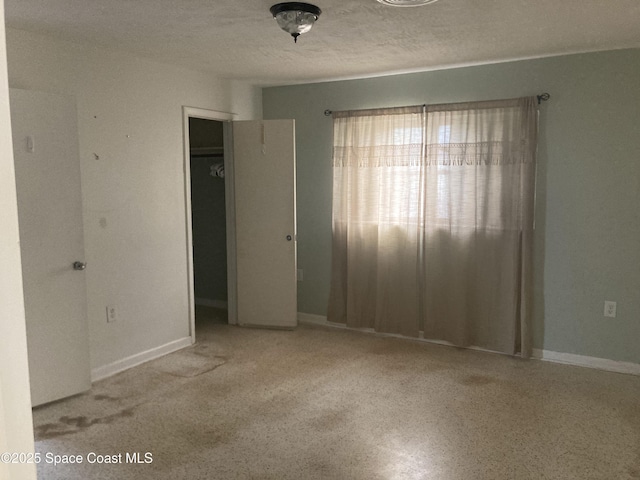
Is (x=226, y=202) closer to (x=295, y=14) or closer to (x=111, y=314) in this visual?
(x=111, y=314)

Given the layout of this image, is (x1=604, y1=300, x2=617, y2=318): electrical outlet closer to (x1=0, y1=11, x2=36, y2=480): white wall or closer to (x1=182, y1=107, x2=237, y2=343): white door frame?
(x1=182, y1=107, x2=237, y2=343): white door frame

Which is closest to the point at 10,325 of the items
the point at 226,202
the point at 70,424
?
the point at 70,424

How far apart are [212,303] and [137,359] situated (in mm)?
1964

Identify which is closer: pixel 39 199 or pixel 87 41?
pixel 39 199

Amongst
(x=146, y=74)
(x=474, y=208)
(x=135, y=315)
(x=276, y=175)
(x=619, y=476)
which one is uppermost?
(x=146, y=74)

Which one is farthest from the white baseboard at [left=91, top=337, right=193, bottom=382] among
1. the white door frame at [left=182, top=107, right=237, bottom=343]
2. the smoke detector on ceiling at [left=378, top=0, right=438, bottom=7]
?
the smoke detector on ceiling at [left=378, top=0, right=438, bottom=7]

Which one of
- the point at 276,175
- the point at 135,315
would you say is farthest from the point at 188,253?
the point at 276,175

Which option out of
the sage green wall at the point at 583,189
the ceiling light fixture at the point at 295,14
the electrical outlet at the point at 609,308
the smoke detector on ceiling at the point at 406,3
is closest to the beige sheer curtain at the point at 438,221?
the sage green wall at the point at 583,189

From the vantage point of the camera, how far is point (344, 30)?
317cm

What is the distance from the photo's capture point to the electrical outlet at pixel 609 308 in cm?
382

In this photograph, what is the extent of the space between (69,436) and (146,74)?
2643 millimetres

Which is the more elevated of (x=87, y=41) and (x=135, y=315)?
(x=87, y=41)

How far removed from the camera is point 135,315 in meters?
4.03

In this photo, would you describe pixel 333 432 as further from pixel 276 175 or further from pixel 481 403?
pixel 276 175
